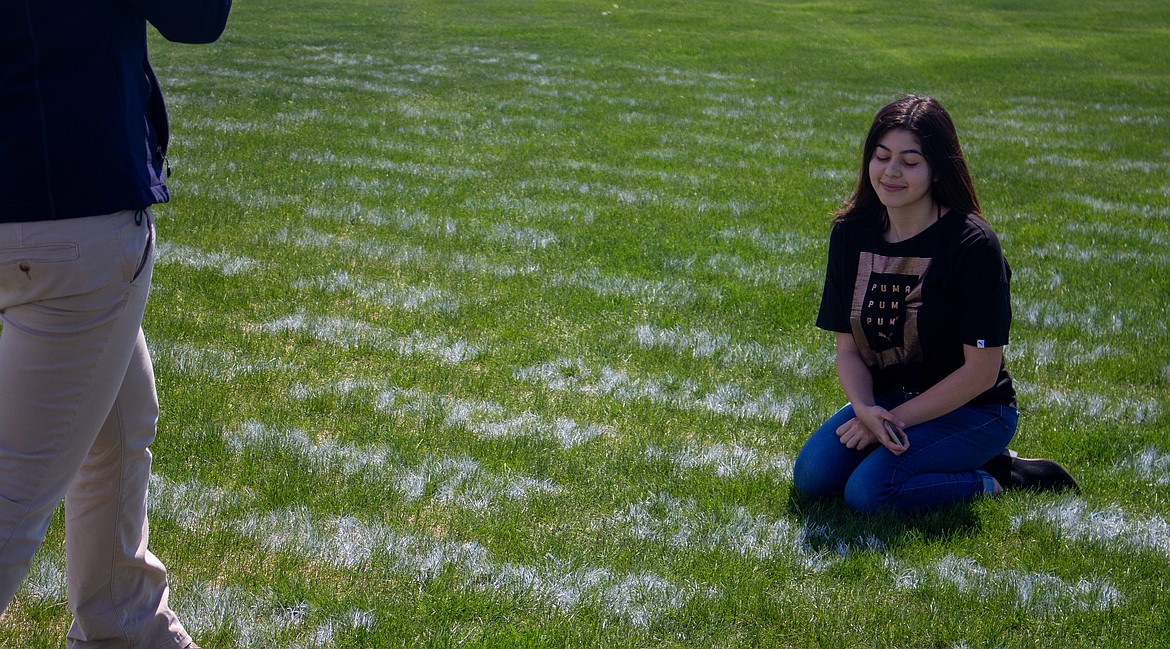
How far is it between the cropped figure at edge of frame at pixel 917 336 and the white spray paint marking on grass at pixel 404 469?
1314mm

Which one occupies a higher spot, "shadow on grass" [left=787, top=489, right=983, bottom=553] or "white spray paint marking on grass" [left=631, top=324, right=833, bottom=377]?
"shadow on grass" [left=787, top=489, right=983, bottom=553]

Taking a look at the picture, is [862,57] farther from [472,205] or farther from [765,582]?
[765,582]

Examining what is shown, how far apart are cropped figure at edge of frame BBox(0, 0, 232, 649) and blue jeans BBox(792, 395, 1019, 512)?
117 inches

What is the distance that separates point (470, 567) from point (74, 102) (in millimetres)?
2204

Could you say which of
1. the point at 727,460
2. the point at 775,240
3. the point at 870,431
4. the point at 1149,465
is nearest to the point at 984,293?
the point at 870,431

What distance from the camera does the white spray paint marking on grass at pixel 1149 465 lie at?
502 centimetres

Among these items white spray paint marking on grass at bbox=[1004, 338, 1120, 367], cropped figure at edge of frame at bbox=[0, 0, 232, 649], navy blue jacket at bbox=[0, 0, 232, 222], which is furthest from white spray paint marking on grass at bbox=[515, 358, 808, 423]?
navy blue jacket at bbox=[0, 0, 232, 222]

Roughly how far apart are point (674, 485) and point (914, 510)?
102 cm

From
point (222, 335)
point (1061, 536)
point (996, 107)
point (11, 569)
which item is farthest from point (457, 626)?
point (996, 107)

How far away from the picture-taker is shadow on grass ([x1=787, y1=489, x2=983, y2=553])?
4297 millimetres


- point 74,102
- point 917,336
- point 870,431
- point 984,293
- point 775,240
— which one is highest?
point 74,102

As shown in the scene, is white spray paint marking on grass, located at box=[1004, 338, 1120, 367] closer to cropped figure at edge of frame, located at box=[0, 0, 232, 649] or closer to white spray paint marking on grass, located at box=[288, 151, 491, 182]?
cropped figure at edge of frame, located at box=[0, 0, 232, 649]

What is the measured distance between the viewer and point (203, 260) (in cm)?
798

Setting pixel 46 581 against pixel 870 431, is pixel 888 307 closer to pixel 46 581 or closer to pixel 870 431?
pixel 870 431
